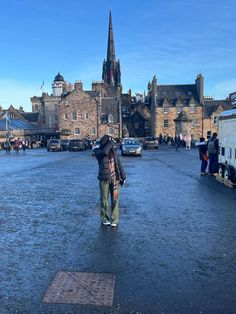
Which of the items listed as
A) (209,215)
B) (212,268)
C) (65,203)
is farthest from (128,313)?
(65,203)

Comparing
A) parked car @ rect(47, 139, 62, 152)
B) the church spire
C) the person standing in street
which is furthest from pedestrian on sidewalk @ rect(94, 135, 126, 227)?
the church spire

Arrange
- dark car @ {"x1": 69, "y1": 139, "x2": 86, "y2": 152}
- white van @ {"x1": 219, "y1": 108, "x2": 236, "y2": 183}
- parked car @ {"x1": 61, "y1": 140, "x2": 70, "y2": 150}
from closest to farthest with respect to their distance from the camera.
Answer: white van @ {"x1": 219, "y1": 108, "x2": 236, "y2": 183}
dark car @ {"x1": 69, "y1": 139, "x2": 86, "y2": 152}
parked car @ {"x1": 61, "y1": 140, "x2": 70, "y2": 150}

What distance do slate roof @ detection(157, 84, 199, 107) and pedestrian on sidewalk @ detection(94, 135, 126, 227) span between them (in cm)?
7482

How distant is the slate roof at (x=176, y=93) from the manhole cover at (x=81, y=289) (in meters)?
77.7

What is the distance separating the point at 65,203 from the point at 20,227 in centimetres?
255

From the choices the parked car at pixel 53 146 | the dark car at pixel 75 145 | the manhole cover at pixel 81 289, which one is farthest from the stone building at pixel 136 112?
the manhole cover at pixel 81 289

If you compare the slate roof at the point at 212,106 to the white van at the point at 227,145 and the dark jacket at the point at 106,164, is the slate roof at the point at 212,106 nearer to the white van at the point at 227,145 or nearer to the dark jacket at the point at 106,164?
the white van at the point at 227,145

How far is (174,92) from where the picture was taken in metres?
82.7

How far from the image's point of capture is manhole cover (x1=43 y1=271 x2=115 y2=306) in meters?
3.85

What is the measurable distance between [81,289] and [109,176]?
3.15 metres

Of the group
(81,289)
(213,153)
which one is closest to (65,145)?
(213,153)

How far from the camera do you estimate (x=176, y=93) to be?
82.2 metres

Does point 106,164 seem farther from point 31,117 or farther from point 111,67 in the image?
point 31,117

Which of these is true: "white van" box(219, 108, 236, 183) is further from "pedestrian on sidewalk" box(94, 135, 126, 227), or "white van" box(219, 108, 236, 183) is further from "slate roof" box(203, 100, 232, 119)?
"slate roof" box(203, 100, 232, 119)
